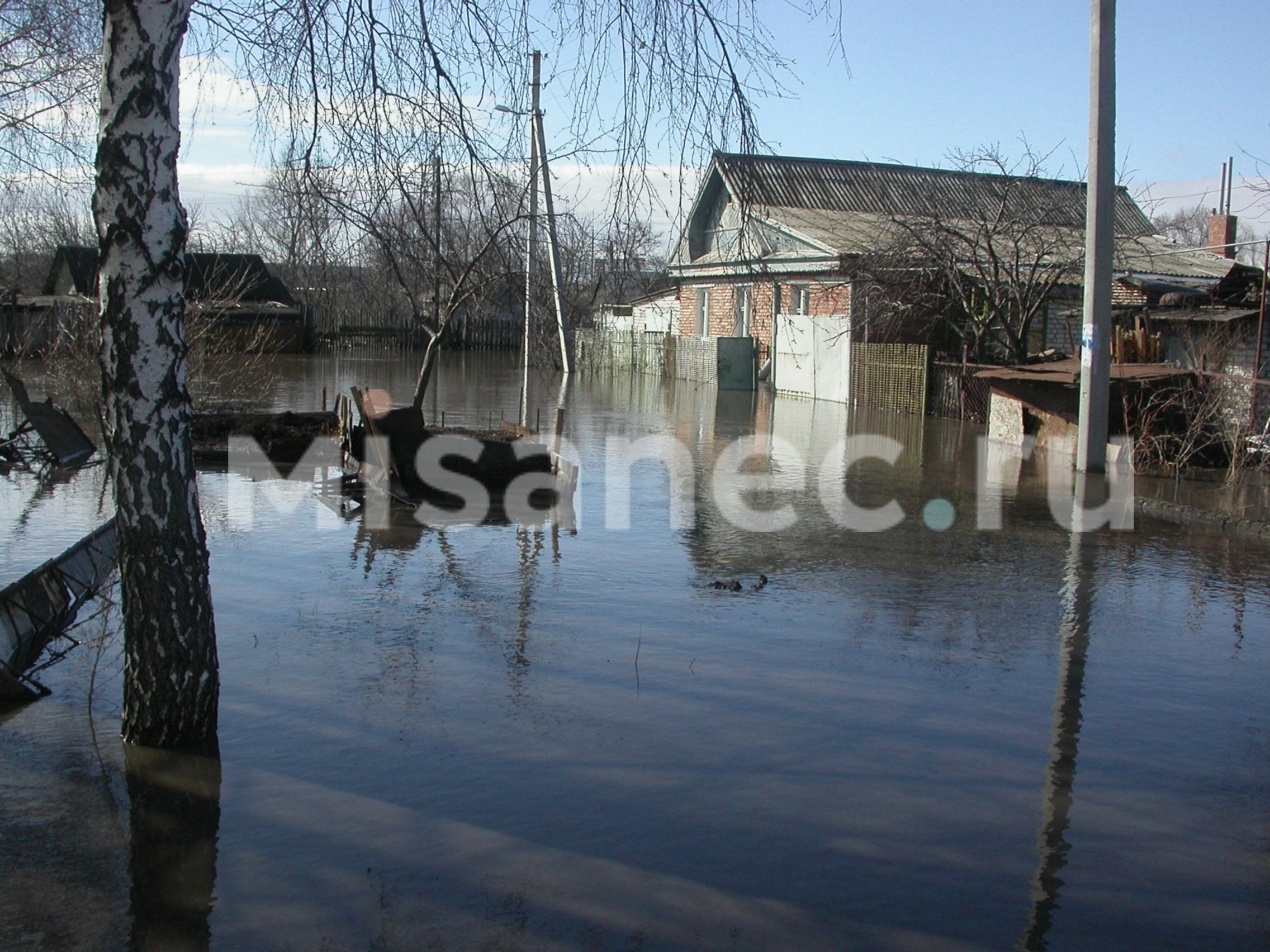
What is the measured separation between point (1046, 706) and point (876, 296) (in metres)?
18.6

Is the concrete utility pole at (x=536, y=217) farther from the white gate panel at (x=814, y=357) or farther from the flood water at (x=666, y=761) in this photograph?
the white gate panel at (x=814, y=357)

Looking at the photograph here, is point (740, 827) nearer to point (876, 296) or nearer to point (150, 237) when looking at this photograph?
point (150, 237)

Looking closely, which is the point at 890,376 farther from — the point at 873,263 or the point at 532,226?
the point at 532,226

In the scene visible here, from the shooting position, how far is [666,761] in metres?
5.29

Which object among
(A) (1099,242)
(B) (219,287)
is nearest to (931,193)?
(A) (1099,242)

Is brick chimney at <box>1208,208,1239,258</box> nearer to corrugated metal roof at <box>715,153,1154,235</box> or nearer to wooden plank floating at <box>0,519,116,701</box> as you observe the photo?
corrugated metal roof at <box>715,153,1154,235</box>

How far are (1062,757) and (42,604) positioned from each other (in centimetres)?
574

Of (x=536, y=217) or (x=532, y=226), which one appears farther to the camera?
(x=532, y=226)

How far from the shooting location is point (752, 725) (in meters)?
5.73

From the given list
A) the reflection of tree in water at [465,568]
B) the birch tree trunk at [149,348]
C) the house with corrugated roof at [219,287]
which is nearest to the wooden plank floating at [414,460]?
the reflection of tree in water at [465,568]

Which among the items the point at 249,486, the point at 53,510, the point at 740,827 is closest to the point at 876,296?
the point at 249,486

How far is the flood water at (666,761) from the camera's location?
396cm

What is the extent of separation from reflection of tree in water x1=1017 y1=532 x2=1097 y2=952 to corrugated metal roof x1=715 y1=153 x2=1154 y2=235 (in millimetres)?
14795

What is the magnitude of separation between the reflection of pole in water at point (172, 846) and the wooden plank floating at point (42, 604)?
134cm
